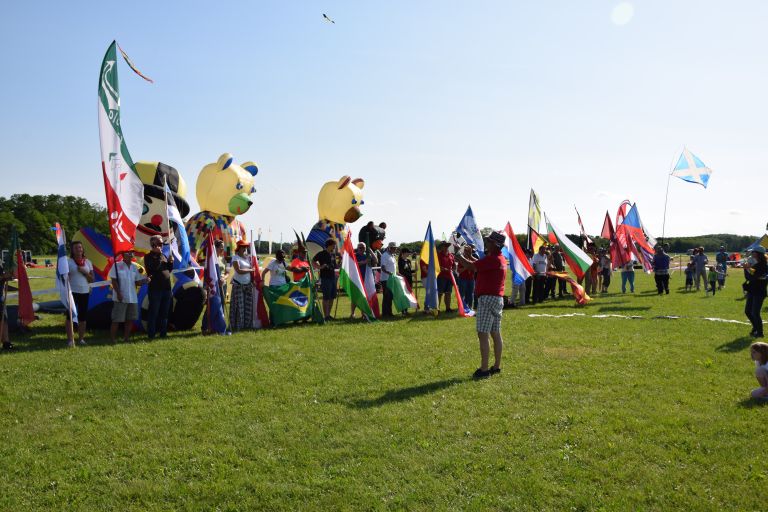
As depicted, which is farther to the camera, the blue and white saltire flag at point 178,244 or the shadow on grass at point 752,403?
the blue and white saltire flag at point 178,244

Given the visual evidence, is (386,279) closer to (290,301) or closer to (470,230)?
(290,301)

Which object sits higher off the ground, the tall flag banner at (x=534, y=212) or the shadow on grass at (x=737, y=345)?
the tall flag banner at (x=534, y=212)

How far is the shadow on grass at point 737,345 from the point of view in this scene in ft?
32.3

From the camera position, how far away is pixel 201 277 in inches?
487

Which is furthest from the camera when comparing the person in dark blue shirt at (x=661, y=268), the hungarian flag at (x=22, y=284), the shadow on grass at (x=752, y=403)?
the person in dark blue shirt at (x=661, y=268)

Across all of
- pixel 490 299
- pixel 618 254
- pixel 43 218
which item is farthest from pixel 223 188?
pixel 43 218

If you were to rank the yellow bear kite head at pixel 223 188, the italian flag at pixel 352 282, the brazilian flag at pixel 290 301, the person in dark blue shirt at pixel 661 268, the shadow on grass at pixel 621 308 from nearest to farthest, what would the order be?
1. the brazilian flag at pixel 290 301
2. the italian flag at pixel 352 282
3. the shadow on grass at pixel 621 308
4. the yellow bear kite head at pixel 223 188
5. the person in dark blue shirt at pixel 661 268

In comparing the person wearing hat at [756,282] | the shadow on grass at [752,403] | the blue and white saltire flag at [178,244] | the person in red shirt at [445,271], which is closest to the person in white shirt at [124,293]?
the blue and white saltire flag at [178,244]

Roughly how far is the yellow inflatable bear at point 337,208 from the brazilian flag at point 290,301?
814 cm

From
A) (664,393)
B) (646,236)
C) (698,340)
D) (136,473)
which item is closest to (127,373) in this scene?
(136,473)

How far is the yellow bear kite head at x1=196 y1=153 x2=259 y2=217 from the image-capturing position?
712 inches

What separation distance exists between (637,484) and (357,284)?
29.6ft

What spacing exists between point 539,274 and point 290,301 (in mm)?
8550

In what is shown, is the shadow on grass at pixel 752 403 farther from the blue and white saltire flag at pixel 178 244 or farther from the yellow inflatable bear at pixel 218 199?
the yellow inflatable bear at pixel 218 199
